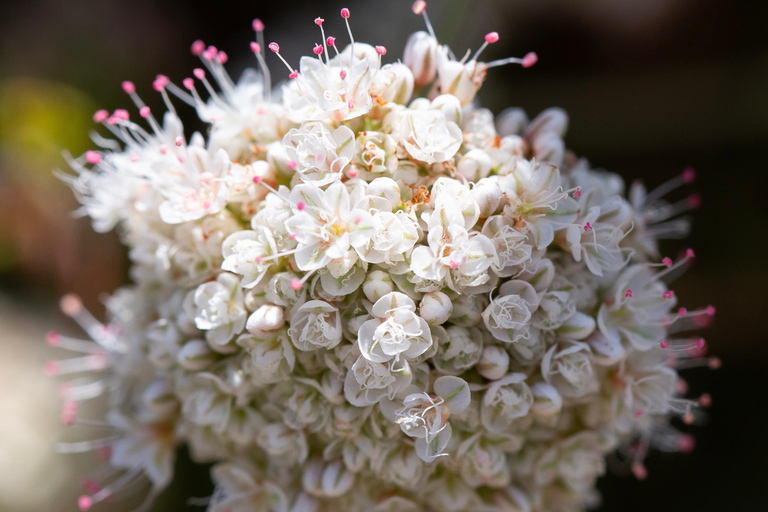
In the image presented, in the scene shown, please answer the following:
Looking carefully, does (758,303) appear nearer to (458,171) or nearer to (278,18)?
(458,171)

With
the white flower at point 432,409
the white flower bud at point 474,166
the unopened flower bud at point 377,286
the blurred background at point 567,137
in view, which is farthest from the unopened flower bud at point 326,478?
the blurred background at point 567,137

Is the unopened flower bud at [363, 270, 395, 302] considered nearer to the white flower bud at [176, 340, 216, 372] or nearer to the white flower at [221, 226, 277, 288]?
the white flower at [221, 226, 277, 288]

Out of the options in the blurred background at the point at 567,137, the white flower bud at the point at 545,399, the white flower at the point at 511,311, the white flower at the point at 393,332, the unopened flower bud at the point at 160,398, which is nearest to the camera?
the white flower at the point at 393,332

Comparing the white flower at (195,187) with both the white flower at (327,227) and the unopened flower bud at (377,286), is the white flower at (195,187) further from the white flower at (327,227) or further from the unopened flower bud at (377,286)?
the unopened flower bud at (377,286)

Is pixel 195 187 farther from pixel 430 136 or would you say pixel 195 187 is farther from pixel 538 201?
pixel 538 201

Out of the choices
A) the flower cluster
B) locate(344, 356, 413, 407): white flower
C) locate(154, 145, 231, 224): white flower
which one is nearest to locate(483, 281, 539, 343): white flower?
the flower cluster

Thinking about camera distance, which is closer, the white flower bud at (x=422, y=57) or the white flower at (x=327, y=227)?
the white flower at (x=327, y=227)

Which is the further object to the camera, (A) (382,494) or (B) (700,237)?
(B) (700,237)

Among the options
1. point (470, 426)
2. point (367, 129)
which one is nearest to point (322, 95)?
point (367, 129)

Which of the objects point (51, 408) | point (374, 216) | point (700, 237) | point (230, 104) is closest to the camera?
point (374, 216)
